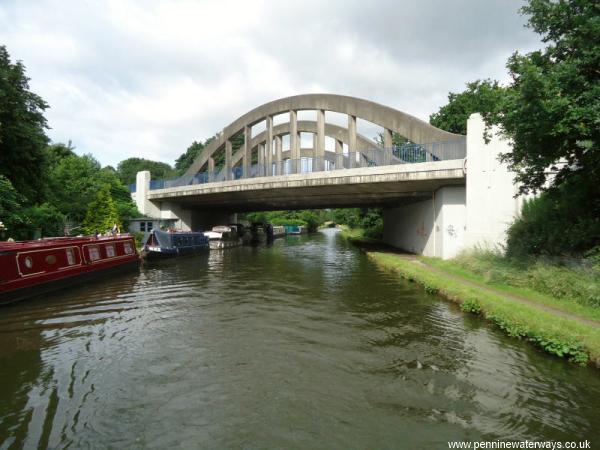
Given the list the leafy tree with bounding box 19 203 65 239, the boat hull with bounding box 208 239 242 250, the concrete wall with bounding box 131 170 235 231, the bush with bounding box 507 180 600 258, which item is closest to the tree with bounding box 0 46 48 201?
the leafy tree with bounding box 19 203 65 239

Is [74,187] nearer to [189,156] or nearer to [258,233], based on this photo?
[258,233]

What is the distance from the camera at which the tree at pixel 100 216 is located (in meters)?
22.7

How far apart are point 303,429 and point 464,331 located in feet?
16.2

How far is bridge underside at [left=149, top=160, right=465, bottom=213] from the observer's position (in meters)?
15.9

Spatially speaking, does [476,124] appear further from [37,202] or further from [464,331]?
[37,202]

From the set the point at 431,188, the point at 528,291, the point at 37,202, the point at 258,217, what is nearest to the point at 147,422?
the point at 528,291

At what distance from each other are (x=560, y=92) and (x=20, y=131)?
62.2 ft

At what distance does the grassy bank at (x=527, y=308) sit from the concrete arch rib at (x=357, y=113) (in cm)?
811

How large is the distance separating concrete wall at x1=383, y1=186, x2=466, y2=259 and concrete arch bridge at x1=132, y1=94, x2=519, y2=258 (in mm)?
43

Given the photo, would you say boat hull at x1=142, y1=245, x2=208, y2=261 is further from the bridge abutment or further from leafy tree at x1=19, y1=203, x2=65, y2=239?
the bridge abutment

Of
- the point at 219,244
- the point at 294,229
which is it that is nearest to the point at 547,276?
the point at 219,244

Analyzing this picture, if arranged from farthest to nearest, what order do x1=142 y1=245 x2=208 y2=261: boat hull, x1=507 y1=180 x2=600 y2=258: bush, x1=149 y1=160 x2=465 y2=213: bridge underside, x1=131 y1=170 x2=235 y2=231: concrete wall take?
x1=131 y1=170 x2=235 y2=231: concrete wall → x1=142 y1=245 x2=208 y2=261: boat hull → x1=149 y1=160 x2=465 y2=213: bridge underside → x1=507 y1=180 x2=600 y2=258: bush

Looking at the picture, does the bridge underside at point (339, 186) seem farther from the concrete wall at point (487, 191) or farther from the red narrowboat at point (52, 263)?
the red narrowboat at point (52, 263)

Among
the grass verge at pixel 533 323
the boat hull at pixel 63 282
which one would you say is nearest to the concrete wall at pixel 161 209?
the boat hull at pixel 63 282
